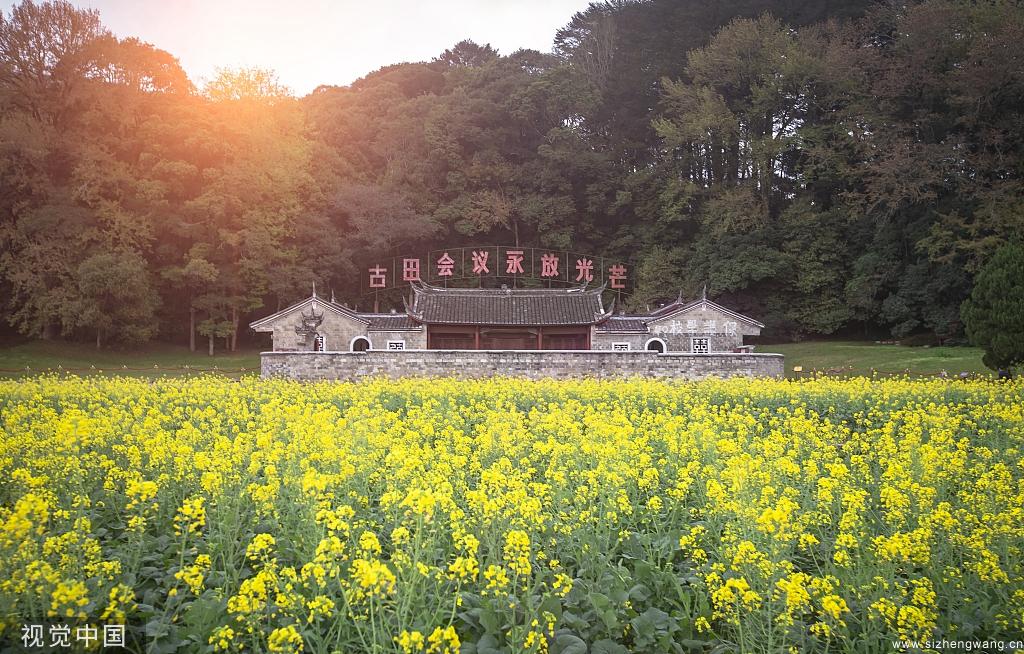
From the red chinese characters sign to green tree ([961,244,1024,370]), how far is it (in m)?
17.8

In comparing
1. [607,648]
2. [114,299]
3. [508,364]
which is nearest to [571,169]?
[508,364]

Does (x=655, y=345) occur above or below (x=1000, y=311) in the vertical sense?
below

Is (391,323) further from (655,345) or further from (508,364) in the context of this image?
(655,345)

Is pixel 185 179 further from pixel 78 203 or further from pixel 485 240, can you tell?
pixel 485 240

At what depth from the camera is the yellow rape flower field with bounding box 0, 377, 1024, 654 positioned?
3160 mm

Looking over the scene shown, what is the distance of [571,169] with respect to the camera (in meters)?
42.7

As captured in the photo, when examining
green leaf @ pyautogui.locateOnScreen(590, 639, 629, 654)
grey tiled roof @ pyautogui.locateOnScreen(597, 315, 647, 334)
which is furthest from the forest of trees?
green leaf @ pyautogui.locateOnScreen(590, 639, 629, 654)

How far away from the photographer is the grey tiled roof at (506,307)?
2602 cm

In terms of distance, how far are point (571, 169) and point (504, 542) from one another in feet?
133

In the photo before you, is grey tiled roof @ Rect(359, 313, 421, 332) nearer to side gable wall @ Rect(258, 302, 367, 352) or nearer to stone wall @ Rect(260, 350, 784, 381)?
side gable wall @ Rect(258, 302, 367, 352)

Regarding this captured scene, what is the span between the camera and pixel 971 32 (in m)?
27.1

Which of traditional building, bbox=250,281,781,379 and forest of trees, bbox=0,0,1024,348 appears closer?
traditional building, bbox=250,281,781,379

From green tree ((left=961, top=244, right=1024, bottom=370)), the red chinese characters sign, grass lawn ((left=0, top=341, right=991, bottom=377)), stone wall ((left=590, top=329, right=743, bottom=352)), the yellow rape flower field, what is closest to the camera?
the yellow rape flower field

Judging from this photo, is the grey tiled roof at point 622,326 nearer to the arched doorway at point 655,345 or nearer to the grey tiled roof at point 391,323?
the arched doorway at point 655,345
